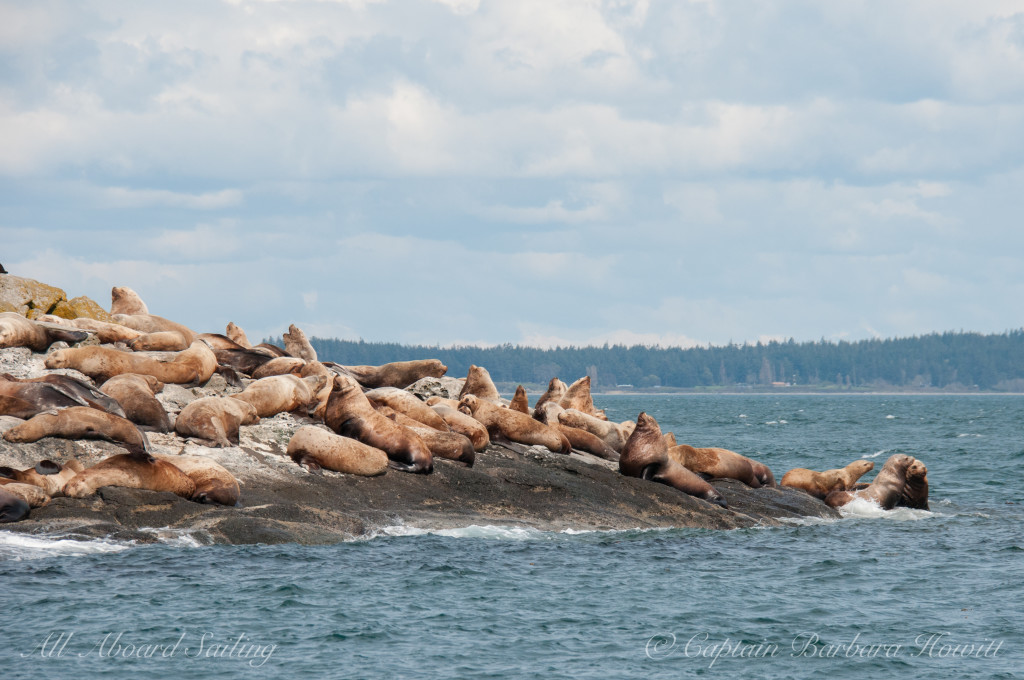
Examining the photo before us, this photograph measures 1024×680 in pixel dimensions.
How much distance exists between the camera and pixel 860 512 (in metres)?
20.8

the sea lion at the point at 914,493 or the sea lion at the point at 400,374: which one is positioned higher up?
the sea lion at the point at 400,374

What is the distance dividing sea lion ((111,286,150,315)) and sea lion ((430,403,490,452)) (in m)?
12.1

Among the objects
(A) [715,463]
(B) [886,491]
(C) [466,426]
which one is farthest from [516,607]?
(B) [886,491]

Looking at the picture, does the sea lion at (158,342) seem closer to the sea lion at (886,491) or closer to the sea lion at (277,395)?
the sea lion at (277,395)

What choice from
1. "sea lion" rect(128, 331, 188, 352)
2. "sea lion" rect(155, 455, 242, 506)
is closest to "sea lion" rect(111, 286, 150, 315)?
"sea lion" rect(128, 331, 188, 352)

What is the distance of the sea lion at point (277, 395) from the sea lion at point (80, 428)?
2.37m

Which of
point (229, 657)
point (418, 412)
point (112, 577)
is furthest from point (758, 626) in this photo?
point (418, 412)

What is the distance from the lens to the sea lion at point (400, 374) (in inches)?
1005

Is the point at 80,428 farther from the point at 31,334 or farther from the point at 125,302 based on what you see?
the point at 125,302

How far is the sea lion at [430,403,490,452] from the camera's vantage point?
19.0 metres

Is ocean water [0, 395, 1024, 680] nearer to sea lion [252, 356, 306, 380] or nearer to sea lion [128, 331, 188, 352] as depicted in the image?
sea lion [252, 356, 306, 380]

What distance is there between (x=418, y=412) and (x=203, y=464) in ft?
15.7


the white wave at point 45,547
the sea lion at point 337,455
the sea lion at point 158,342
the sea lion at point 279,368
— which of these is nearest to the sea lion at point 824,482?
the sea lion at point 337,455

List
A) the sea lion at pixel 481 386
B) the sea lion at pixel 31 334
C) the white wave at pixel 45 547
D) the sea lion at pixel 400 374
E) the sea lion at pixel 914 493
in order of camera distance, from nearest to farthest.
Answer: the white wave at pixel 45 547 → the sea lion at pixel 31 334 → the sea lion at pixel 914 493 → the sea lion at pixel 481 386 → the sea lion at pixel 400 374
